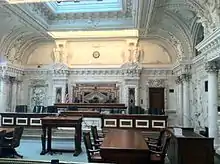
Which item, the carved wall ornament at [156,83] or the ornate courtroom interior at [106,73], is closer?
the ornate courtroom interior at [106,73]

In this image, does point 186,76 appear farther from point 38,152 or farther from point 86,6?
point 38,152

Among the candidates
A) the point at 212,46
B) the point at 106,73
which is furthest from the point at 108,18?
the point at 212,46

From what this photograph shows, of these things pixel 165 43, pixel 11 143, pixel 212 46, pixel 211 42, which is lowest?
pixel 11 143

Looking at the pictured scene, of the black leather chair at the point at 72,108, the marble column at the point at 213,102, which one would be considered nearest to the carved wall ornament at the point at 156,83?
the black leather chair at the point at 72,108

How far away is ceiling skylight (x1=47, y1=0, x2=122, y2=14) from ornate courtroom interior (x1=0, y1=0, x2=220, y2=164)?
5 centimetres

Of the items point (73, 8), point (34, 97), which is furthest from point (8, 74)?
point (73, 8)

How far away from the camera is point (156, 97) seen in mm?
16156

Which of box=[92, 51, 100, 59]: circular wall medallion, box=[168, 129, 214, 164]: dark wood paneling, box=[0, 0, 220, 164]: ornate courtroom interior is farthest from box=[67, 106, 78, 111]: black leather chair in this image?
box=[168, 129, 214, 164]: dark wood paneling

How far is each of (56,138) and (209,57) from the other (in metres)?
6.25

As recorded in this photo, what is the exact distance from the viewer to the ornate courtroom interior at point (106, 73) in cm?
782

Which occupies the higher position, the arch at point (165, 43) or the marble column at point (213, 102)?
the arch at point (165, 43)

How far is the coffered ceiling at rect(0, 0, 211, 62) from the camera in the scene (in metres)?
10.7

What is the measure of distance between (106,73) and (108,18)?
12.5 ft

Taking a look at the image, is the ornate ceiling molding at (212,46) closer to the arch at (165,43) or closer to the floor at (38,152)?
the floor at (38,152)
